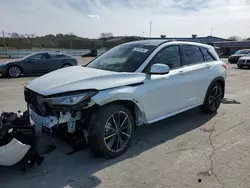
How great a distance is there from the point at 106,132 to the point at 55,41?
184 feet

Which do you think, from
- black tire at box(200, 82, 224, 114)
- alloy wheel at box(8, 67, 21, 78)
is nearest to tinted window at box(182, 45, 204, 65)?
black tire at box(200, 82, 224, 114)

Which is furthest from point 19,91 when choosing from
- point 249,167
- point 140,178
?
point 249,167

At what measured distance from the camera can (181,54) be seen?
500cm

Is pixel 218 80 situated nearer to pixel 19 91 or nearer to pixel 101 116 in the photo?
pixel 101 116

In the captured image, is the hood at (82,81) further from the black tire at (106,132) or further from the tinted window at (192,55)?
the tinted window at (192,55)

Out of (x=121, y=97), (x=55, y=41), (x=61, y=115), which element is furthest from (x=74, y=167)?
(x=55, y=41)

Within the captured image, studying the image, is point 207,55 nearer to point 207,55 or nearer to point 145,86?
point 207,55


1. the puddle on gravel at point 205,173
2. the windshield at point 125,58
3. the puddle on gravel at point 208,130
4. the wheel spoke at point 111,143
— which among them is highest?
the windshield at point 125,58

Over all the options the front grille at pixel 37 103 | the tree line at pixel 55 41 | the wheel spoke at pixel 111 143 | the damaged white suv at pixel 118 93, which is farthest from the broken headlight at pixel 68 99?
the tree line at pixel 55 41

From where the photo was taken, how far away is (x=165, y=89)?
441 cm

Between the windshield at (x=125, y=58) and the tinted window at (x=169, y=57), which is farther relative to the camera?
the tinted window at (x=169, y=57)

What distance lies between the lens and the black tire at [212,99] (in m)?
5.77

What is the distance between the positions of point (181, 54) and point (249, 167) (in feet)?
7.92

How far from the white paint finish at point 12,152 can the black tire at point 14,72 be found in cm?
1157
